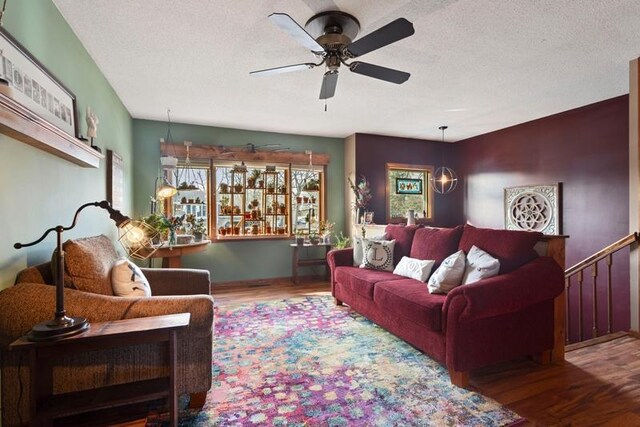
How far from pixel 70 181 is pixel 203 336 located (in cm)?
157

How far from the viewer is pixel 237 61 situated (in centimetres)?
284

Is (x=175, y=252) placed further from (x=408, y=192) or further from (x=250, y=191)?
(x=408, y=192)

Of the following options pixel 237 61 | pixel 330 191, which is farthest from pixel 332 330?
pixel 330 191

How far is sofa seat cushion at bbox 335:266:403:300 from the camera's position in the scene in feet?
10.3

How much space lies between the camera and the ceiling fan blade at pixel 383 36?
6.08 ft

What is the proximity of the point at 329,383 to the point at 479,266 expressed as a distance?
4.66ft

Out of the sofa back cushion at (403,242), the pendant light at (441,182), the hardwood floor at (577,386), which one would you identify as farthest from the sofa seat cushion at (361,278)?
the pendant light at (441,182)

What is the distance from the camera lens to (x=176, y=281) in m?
2.64

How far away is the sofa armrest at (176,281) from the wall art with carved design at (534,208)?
4.69m

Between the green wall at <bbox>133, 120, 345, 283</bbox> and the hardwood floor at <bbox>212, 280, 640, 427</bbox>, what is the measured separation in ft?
11.9

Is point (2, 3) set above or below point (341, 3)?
below

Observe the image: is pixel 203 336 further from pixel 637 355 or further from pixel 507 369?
pixel 637 355

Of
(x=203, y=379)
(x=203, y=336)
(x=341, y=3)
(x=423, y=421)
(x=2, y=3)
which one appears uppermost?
(x=341, y=3)

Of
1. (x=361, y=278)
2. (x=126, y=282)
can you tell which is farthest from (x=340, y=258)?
(x=126, y=282)
